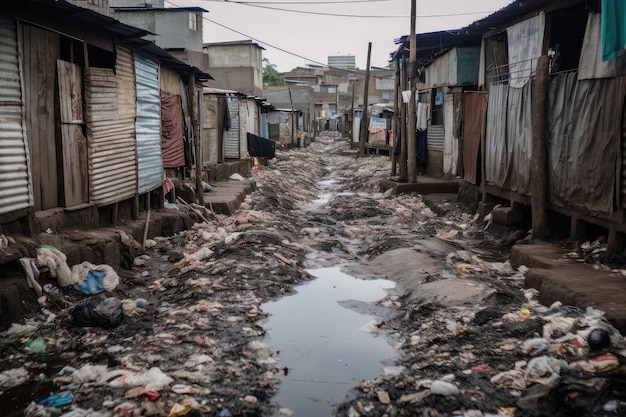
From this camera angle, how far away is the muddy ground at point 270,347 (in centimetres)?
380

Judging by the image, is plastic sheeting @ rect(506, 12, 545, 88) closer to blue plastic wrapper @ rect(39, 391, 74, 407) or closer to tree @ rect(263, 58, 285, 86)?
blue plastic wrapper @ rect(39, 391, 74, 407)

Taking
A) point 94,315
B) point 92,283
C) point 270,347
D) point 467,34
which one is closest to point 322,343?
point 270,347

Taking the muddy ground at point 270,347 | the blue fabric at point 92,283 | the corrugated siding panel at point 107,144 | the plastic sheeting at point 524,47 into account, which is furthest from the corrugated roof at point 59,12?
the plastic sheeting at point 524,47

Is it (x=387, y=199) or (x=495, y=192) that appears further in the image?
(x=387, y=199)

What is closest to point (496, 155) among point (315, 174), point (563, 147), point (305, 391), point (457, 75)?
point (563, 147)

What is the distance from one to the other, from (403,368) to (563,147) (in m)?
4.53

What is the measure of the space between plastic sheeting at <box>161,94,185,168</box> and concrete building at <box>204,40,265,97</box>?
2492cm

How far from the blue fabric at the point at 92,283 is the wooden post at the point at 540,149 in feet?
19.5

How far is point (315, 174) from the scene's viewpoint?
955 inches

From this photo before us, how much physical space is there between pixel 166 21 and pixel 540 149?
26081 millimetres

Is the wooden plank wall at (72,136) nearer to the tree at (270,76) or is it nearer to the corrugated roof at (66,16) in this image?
the corrugated roof at (66,16)

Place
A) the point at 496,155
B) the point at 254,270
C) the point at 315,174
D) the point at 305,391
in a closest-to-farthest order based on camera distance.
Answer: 1. the point at 305,391
2. the point at 254,270
3. the point at 496,155
4. the point at 315,174

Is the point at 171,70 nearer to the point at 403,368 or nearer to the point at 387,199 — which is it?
the point at 387,199

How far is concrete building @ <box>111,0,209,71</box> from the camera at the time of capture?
29303 mm
